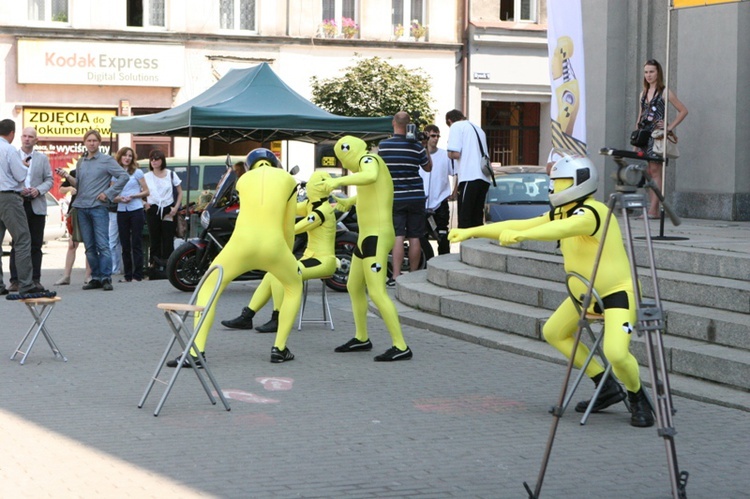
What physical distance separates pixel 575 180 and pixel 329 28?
26.9 meters

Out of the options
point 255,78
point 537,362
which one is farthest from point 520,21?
point 537,362

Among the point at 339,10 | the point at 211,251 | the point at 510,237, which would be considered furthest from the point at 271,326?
the point at 339,10

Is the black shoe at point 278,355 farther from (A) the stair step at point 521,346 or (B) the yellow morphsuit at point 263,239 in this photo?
(A) the stair step at point 521,346

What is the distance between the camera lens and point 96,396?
844 centimetres

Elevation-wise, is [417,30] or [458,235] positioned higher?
[417,30]

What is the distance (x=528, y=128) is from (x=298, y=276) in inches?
1094

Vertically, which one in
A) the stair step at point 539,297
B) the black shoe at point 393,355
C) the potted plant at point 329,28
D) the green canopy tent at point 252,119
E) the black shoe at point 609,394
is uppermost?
the potted plant at point 329,28

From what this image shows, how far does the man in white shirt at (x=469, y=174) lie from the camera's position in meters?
14.6

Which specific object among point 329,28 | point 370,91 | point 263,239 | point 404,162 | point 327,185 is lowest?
point 263,239

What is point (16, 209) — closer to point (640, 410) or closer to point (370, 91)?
point (640, 410)

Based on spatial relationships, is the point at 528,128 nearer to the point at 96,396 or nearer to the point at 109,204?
the point at 109,204

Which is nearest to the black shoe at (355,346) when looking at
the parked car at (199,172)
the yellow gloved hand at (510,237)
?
the yellow gloved hand at (510,237)

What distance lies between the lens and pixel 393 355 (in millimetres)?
9883

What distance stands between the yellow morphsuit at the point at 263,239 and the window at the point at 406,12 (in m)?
25.4
